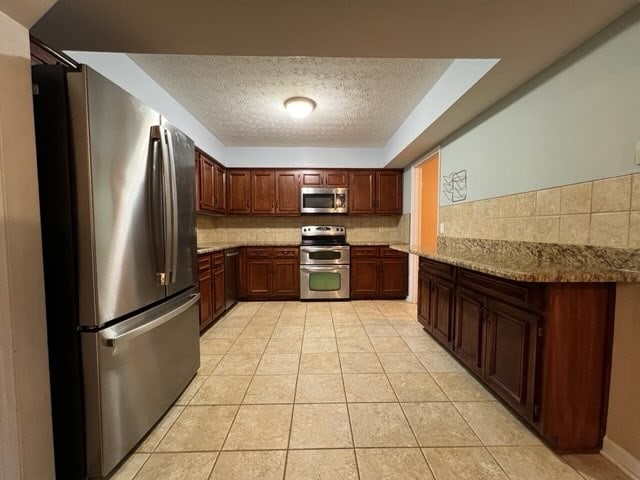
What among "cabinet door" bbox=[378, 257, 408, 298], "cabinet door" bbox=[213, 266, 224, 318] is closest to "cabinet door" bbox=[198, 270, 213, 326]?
"cabinet door" bbox=[213, 266, 224, 318]

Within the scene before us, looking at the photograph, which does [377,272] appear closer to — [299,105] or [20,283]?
[299,105]

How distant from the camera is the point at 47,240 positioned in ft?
3.88

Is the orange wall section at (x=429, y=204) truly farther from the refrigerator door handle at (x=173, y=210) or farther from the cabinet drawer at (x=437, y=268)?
the refrigerator door handle at (x=173, y=210)

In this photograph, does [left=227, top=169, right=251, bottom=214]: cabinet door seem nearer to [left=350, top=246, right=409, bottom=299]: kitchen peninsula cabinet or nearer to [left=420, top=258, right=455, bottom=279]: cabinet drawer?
[left=350, top=246, right=409, bottom=299]: kitchen peninsula cabinet

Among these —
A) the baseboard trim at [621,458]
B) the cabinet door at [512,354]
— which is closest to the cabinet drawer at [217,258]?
the cabinet door at [512,354]

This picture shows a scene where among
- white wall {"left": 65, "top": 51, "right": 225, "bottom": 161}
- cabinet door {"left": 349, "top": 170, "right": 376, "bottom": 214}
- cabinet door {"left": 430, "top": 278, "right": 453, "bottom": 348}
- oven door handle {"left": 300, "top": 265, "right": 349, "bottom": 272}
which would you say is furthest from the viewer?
cabinet door {"left": 349, "top": 170, "right": 376, "bottom": 214}

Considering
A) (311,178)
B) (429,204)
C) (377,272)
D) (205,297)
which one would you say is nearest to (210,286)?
(205,297)

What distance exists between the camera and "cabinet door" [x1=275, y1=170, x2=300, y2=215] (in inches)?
178

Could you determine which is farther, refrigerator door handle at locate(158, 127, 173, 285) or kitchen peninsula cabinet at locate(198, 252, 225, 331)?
kitchen peninsula cabinet at locate(198, 252, 225, 331)

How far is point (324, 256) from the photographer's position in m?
4.35

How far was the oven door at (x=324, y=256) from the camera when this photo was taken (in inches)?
170

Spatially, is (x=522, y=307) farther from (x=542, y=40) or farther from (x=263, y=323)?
(x=263, y=323)

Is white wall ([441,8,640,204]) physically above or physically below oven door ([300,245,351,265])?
above

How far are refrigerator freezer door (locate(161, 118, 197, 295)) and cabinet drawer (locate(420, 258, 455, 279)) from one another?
2035 millimetres
